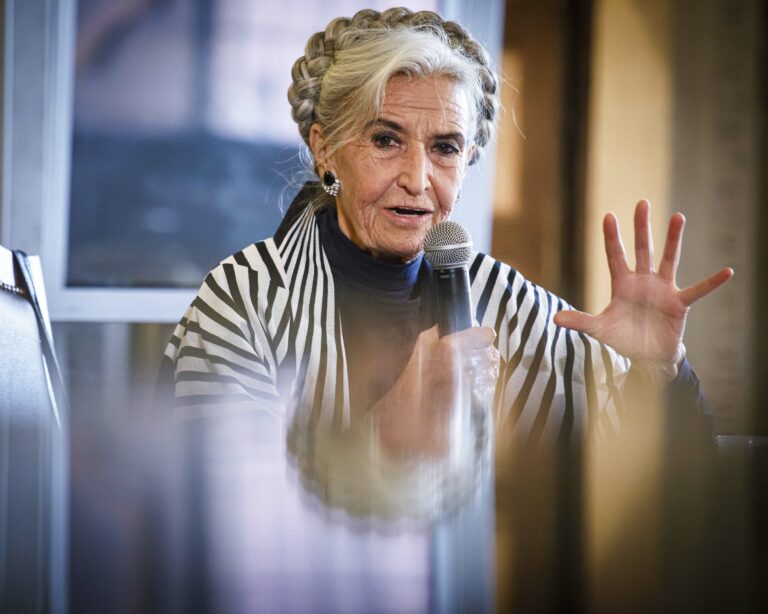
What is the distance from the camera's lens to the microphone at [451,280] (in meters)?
1.13

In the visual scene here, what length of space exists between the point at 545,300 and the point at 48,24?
1.26m

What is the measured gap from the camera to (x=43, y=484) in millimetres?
700

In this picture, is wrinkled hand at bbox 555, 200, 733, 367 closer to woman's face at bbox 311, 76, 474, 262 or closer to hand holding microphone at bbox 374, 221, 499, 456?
hand holding microphone at bbox 374, 221, 499, 456

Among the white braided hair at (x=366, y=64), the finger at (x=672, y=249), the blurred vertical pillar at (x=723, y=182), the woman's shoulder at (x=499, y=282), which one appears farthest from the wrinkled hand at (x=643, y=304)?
the blurred vertical pillar at (x=723, y=182)

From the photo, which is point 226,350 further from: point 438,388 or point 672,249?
point 672,249

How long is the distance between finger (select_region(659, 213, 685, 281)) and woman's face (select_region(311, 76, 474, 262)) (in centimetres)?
40

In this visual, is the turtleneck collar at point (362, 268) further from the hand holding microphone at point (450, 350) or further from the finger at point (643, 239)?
the finger at point (643, 239)

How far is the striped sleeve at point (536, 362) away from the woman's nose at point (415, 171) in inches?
7.1

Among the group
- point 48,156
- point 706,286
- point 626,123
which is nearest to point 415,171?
point 706,286

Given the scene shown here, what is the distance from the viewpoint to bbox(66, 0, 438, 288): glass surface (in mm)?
1934

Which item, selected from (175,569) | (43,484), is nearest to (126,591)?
(175,569)

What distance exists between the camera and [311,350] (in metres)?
1.43

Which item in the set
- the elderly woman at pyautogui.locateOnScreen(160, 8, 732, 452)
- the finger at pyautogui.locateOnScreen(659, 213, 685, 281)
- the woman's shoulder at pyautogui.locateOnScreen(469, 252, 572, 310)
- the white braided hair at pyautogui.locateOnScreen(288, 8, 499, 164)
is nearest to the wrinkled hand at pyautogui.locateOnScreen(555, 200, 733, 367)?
the finger at pyautogui.locateOnScreen(659, 213, 685, 281)

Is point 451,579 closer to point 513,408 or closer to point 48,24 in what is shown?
point 513,408
